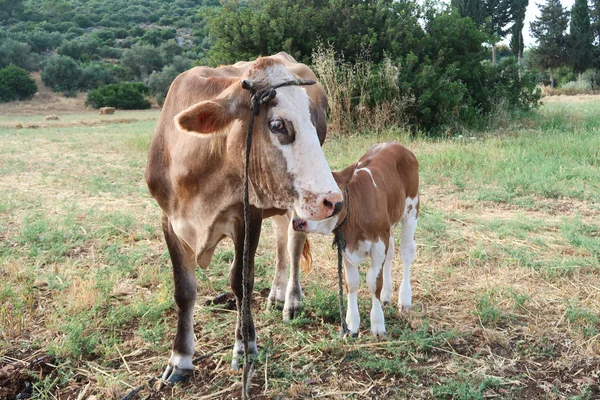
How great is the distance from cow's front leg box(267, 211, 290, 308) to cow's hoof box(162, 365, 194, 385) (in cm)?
103

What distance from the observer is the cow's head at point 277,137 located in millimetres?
2277

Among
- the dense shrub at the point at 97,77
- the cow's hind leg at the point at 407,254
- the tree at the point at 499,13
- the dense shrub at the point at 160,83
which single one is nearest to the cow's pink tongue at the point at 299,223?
the cow's hind leg at the point at 407,254

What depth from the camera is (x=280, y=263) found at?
4203mm

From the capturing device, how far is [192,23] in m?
76.1

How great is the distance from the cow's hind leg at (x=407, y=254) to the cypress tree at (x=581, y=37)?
45543 millimetres

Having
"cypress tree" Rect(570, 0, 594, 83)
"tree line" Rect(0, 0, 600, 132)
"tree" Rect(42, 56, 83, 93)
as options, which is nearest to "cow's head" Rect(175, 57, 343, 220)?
"tree line" Rect(0, 0, 600, 132)

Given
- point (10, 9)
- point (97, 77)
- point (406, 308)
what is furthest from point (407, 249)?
point (10, 9)

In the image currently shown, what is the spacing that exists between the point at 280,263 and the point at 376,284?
112cm

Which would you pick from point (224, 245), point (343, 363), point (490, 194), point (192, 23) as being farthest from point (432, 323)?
point (192, 23)

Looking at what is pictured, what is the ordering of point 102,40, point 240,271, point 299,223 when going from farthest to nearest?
point 102,40, point 240,271, point 299,223

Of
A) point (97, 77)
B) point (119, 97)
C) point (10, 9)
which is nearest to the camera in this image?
point (119, 97)

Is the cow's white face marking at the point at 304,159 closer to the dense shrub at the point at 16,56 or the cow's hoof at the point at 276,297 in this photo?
the cow's hoof at the point at 276,297

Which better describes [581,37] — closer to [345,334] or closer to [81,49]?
[345,334]

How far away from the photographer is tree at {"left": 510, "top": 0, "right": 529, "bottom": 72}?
4162cm
